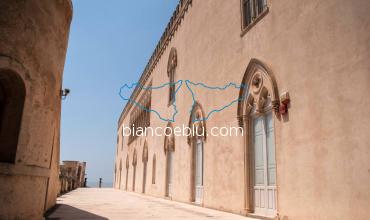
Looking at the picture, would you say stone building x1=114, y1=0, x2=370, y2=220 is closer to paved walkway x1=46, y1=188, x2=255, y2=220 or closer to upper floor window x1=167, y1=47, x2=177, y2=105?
paved walkway x1=46, y1=188, x2=255, y2=220

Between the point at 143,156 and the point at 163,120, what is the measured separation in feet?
19.3

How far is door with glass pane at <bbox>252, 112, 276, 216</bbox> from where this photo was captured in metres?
7.32

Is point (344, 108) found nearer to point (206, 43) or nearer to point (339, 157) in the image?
point (339, 157)

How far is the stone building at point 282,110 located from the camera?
5133 mm

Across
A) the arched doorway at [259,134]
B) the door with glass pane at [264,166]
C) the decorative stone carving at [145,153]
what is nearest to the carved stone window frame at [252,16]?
the arched doorway at [259,134]

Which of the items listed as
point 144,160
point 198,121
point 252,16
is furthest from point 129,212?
point 144,160

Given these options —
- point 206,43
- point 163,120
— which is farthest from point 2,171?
point 163,120

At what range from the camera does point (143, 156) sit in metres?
23.0

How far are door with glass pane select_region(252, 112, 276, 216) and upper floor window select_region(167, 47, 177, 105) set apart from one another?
8687 mm

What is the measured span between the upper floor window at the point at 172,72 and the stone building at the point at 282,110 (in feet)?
9.73

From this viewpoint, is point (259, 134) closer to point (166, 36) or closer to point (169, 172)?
point (169, 172)

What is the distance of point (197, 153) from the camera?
40.4 ft

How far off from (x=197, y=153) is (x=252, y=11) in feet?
18.7

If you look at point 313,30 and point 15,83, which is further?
point 313,30
